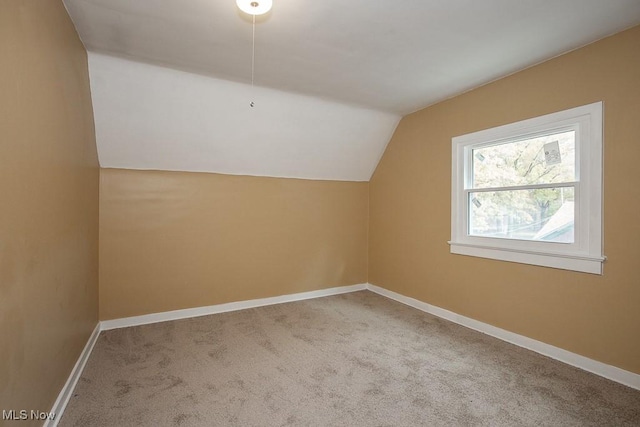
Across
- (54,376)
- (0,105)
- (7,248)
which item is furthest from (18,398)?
(0,105)

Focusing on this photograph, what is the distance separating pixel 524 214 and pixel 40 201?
3.48 m

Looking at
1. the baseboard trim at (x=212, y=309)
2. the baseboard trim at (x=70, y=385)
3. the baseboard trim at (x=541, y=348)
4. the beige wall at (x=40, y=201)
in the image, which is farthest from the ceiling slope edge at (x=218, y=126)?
the baseboard trim at (x=541, y=348)

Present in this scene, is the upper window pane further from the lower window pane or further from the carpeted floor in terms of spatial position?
the carpeted floor

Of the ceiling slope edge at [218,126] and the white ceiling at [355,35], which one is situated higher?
the white ceiling at [355,35]

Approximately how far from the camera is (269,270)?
3910 mm

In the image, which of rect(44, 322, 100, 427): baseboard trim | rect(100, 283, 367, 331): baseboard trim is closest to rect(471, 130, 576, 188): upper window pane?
rect(100, 283, 367, 331): baseboard trim

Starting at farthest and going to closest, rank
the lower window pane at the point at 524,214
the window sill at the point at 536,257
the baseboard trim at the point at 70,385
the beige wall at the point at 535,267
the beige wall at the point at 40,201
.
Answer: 1. the lower window pane at the point at 524,214
2. the window sill at the point at 536,257
3. the beige wall at the point at 535,267
4. the baseboard trim at the point at 70,385
5. the beige wall at the point at 40,201

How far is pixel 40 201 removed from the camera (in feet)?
4.96

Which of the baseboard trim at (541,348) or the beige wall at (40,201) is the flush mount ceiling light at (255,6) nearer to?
the beige wall at (40,201)

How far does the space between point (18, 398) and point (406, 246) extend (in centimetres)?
358

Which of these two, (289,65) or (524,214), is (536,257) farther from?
(289,65)

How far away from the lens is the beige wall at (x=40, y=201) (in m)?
1.20

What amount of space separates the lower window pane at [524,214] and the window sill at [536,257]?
14 cm

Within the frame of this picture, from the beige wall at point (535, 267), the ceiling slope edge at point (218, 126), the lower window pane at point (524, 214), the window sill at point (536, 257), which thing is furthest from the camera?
the ceiling slope edge at point (218, 126)
